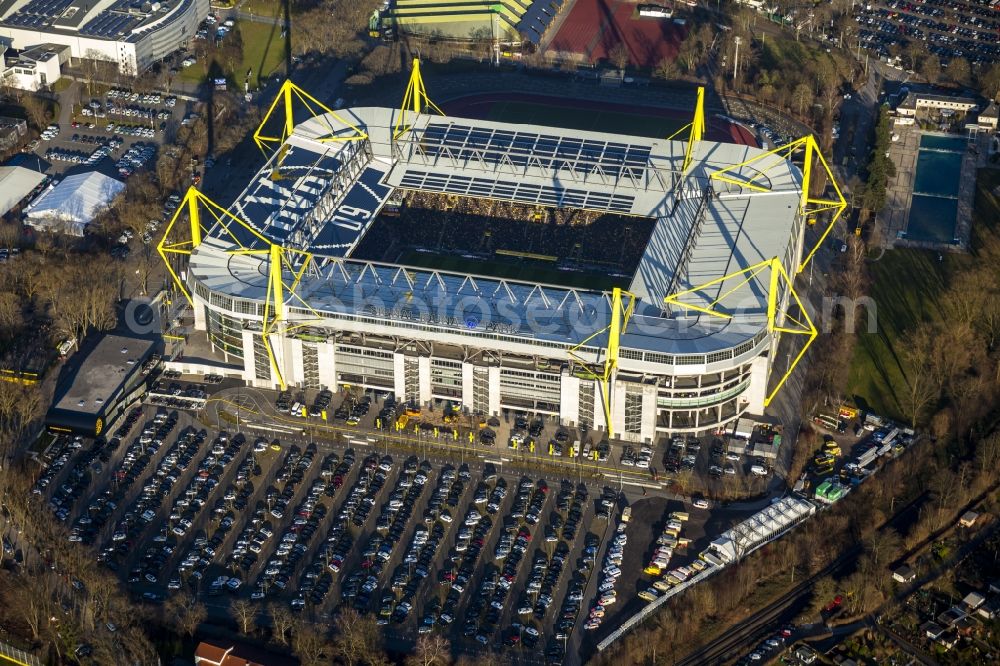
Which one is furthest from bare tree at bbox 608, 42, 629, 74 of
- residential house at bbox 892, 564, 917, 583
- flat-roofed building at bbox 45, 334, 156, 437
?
residential house at bbox 892, 564, 917, 583

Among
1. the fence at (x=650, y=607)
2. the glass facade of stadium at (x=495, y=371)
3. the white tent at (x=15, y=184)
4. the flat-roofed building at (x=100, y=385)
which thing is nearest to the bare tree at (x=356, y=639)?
the fence at (x=650, y=607)

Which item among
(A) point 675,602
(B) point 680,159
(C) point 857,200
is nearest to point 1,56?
(B) point 680,159

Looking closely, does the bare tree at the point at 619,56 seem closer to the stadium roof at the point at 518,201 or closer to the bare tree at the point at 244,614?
the stadium roof at the point at 518,201

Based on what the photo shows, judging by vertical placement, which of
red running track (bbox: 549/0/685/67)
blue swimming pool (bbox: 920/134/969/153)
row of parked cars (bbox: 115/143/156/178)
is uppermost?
red running track (bbox: 549/0/685/67)

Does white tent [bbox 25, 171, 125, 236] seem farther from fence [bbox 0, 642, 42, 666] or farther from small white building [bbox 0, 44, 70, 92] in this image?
fence [bbox 0, 642, 42, 666]

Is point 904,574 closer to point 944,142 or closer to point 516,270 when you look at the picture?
point 516,270

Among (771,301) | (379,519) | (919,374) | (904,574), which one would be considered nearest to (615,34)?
(771,301)
